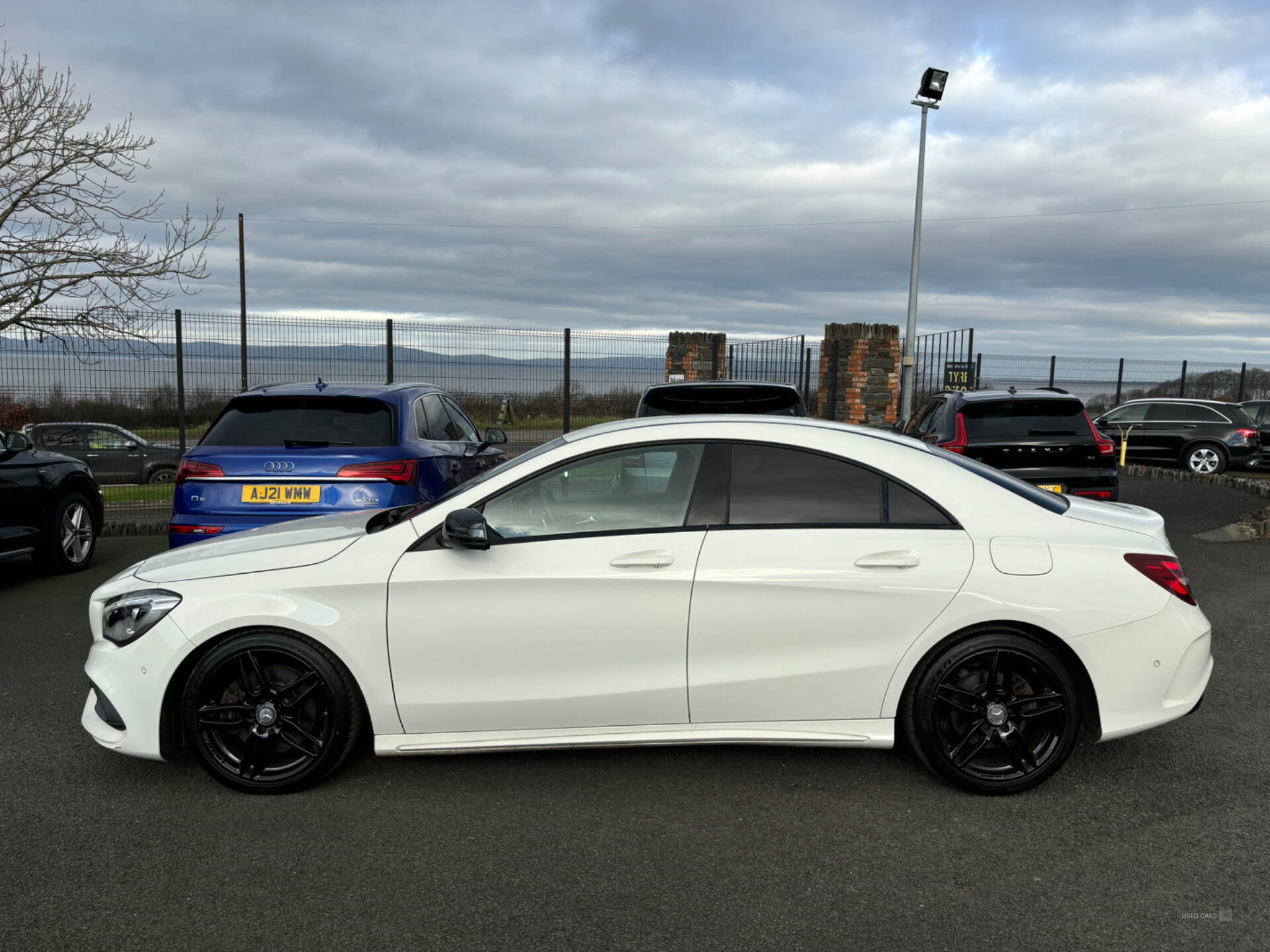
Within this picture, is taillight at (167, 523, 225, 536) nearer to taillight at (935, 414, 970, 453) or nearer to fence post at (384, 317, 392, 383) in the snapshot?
taillight at (935, 414, 970, 453)

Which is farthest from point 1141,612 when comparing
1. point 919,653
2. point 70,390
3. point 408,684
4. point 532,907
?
point 70,390

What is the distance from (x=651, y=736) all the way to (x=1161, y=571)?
85.1 inches

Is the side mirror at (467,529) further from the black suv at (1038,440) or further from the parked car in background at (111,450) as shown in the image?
the parked car in background at (111,450)

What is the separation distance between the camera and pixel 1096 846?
→ 3.35 meters

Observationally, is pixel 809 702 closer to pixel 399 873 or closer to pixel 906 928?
pixel 906 928

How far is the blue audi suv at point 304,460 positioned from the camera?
5.92 m

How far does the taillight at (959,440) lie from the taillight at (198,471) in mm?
6349

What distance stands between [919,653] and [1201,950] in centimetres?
130

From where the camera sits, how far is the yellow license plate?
588cm

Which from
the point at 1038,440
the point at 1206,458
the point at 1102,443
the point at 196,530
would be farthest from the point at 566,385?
the point at 1206,458

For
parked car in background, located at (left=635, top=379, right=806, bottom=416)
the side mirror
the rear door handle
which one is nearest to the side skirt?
the rear door handle

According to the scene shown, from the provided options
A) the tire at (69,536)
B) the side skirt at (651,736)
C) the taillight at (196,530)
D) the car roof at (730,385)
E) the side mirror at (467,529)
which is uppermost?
the car roof at (730,385)

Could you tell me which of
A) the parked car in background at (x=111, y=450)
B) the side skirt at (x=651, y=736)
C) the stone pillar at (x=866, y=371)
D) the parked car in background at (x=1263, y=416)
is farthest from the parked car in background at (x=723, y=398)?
the parked car in background at (x=1263, y=416)

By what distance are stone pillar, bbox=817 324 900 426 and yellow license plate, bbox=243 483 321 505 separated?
13.5m
